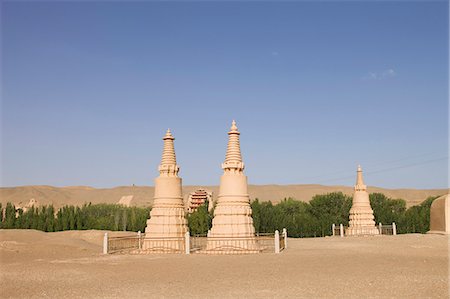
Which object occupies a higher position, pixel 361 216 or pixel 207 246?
pixel 361 216

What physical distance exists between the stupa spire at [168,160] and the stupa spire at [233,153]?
3184 millimetres

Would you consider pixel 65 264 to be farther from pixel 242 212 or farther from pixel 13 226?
pixel 13 226

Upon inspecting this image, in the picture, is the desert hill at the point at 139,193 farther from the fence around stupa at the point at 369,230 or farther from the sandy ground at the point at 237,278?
the sandy ground at the point at 237,278

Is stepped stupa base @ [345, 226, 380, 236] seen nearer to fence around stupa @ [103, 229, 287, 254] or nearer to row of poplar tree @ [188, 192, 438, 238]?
row of poplar tree @ [188, 192, 438, 238]

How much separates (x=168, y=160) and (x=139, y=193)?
3426 inches

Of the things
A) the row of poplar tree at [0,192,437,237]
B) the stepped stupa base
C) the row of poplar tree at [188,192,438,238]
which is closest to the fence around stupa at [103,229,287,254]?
the row of poplar tree at [188,192,438,238]

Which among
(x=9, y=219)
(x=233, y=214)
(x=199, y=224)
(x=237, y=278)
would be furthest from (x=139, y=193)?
(x=237, y=278)

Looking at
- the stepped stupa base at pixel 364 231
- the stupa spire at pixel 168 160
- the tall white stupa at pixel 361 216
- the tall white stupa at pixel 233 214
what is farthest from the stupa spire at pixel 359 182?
the stupa spire at pixel 168 160

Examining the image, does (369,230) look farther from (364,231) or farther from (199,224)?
(199,224)

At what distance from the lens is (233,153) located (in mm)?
25453

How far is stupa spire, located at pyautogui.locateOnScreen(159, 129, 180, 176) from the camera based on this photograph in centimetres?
2612

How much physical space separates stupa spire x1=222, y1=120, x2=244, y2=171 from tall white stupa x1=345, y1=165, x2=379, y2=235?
18.9 metres

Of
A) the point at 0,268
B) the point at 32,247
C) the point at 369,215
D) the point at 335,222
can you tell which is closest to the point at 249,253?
the point at 0,268

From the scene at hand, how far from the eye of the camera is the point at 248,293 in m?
11.3
